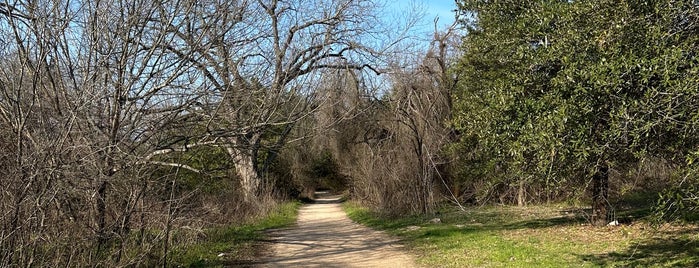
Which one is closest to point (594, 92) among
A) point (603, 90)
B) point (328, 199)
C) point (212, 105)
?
point (603, 90)

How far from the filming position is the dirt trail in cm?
1035

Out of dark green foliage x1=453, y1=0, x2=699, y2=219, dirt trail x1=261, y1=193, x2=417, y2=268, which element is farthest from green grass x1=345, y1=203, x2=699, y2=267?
dark green foliage x1=453, y1=0, x2=699, y2=219

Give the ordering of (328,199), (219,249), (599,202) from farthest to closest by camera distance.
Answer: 1. (328,199)
2. (599,202)
3. (219,249)

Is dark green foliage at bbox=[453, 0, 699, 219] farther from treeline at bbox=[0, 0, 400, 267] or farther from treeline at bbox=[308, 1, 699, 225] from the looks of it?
treeline at bbox=[0, 0, 400, 267]

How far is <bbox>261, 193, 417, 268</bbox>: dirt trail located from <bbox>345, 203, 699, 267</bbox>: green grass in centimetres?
50

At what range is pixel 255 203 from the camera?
2084 centimetres

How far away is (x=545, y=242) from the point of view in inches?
465

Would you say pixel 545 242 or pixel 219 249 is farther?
pixel 219 249

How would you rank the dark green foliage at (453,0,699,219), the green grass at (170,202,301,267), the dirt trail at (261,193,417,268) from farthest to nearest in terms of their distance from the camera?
the dirt trail at (261,193,417,268) < the green grass at (170,202,301,267) < the dark green foliage at (453,0,699,219)

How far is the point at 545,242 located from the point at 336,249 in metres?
4.45

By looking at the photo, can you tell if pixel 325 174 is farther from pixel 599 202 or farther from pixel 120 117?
pixel 120 117

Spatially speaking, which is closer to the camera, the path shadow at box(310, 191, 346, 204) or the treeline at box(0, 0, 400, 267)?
the treeline at box(0, 0, 400, 267)

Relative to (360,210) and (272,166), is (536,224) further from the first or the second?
(272,166)

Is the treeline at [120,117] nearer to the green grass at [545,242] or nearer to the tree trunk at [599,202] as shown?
the green grass at [545,242]
